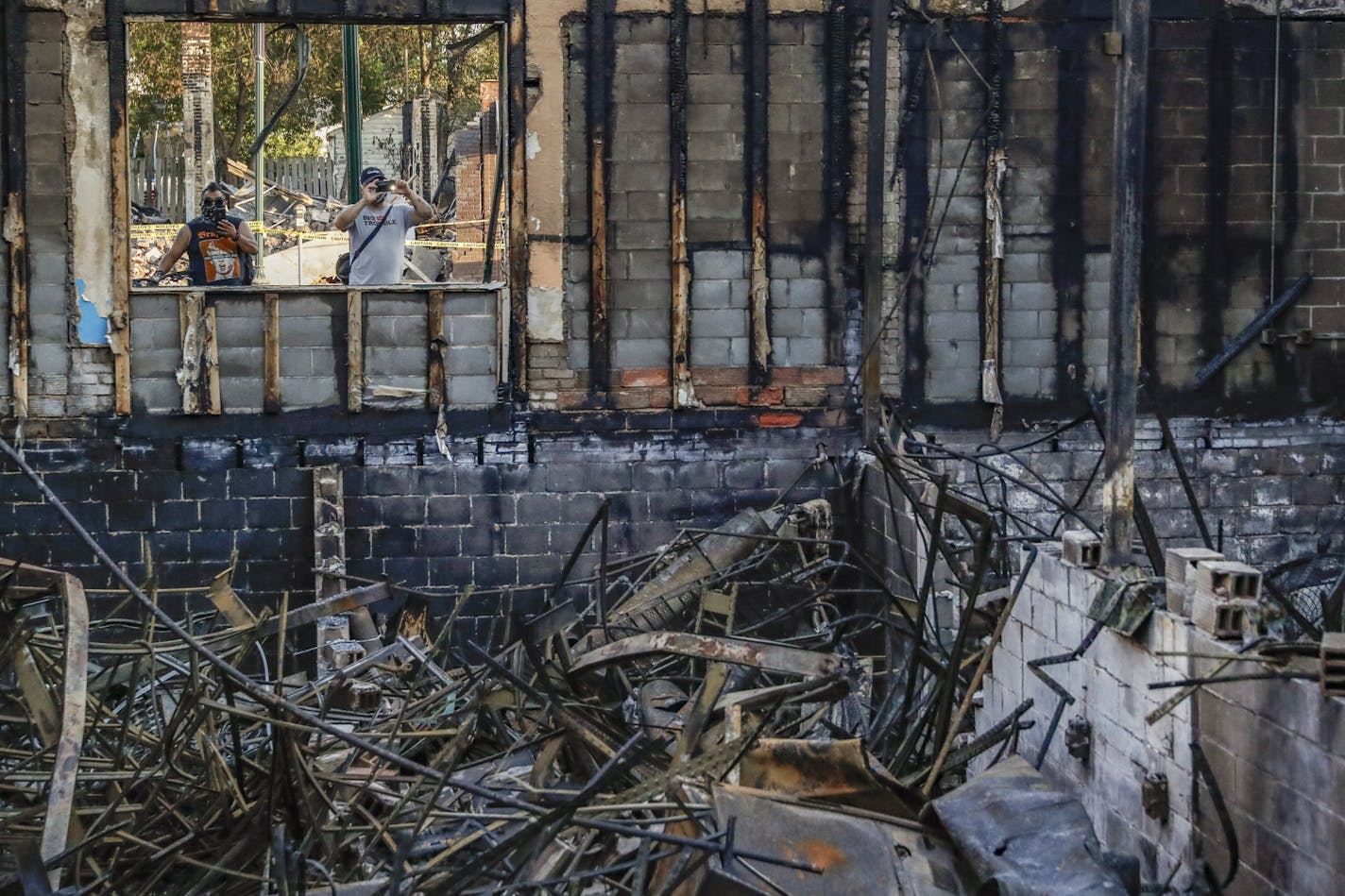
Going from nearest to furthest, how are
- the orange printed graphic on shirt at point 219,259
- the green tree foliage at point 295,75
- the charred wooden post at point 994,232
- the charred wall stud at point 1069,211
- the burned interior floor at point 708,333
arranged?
1. the burned interior floor at point 708,333
2. the charred wooden post at point 994,232
3. the charred wall stud at point 1069,211
4. the orange printed graphic on shirt at point 219,259
5. the green tree foliage at point 295,75

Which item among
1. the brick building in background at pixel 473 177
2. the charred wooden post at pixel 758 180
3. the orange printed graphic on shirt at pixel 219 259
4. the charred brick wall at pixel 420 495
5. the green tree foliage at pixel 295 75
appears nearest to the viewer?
the charred brick wall at pixel 420 495

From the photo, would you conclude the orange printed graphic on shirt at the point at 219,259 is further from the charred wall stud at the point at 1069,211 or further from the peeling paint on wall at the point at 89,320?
the charred wall stud at the point at 1069,211

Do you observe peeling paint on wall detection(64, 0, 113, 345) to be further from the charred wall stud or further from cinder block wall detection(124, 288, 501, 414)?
the charred wall stud

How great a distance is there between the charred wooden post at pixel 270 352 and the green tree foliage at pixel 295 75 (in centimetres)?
2112

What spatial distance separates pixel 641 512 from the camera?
43.0 ft

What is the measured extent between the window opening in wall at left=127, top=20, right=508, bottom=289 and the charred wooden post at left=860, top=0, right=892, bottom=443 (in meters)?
11.2

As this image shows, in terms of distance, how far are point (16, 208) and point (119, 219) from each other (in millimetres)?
741

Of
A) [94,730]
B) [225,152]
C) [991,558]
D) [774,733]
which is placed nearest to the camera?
[94,730]

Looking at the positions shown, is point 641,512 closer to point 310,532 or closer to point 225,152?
point 310,532

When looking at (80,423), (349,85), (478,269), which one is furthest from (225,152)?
(80,423)

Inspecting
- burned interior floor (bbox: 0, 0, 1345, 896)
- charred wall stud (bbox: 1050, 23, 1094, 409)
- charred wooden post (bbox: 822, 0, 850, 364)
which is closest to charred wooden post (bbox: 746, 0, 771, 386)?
burned interior floor (bbox: 0, 0, 1345, 896)

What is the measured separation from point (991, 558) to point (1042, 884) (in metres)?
3.69

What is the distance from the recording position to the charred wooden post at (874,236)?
12.9m

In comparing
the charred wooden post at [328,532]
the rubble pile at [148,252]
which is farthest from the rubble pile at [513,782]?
the rubble pile at [148,252]
